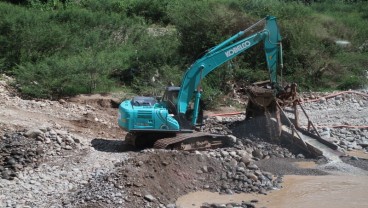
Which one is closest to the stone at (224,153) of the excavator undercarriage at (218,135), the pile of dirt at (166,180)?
the pile of dirt at (166,180)

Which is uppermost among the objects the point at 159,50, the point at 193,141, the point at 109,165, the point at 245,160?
the point at 159,50

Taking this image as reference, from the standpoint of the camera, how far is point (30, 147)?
12945 mm

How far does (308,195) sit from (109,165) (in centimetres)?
381

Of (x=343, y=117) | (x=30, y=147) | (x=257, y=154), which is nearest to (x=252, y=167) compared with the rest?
(x=257, y=154)

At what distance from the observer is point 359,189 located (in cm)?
1242

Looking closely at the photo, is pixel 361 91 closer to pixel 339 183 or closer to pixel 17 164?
pixel 339 183

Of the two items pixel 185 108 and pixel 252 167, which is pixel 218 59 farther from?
pixel 252 167

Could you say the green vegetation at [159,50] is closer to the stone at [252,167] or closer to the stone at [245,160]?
the stone at [245,160]

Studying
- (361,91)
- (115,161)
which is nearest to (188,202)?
(115,161)

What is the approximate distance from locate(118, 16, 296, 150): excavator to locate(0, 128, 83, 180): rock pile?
4.17 feet

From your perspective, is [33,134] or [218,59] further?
[218,59]

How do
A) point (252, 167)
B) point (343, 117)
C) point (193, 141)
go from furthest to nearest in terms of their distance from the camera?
point (343, 117) < point (193, 141) < point (252, 167)

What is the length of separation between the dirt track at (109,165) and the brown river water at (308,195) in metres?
0.20

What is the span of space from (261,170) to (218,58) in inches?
104
